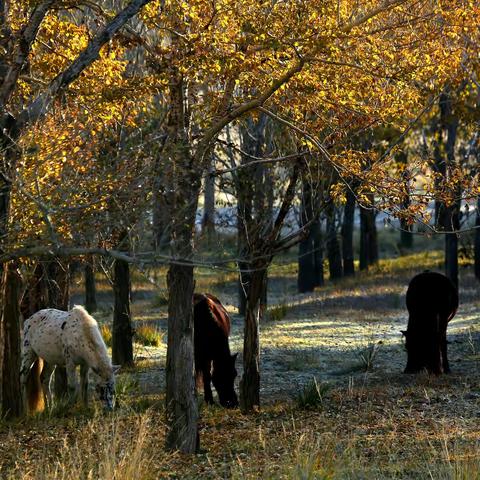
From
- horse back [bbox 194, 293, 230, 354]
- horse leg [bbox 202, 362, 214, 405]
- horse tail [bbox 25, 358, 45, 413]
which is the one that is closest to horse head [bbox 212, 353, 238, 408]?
horse leg [bbox 202, 362, 214, 405]

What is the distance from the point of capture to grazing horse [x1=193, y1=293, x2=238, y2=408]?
15.9m

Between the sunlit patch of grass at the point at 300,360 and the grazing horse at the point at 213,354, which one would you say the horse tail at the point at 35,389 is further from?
the sunlit patch of grass at the point at 300,360

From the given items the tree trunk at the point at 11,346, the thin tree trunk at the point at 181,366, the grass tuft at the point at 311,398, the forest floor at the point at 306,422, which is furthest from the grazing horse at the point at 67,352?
the grass tuft at the point at 311,398

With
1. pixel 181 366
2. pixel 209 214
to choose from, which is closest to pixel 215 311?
pixel 209 214

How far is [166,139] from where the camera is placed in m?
11.6

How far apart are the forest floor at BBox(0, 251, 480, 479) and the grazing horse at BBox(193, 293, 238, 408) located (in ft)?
2.19

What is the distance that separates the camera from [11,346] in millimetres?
13211

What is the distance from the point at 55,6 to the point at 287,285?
102 ft

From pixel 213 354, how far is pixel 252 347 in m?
1.90

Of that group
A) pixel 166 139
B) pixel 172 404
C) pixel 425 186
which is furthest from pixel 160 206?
pixel 425 186

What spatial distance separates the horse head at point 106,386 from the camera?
14109 mm

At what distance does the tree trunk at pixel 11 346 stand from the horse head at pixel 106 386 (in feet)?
3.83

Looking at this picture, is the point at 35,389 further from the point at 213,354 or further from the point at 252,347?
the point at 252,347

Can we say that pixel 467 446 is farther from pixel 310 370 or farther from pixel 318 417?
pixel 310 370
